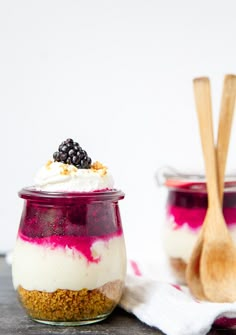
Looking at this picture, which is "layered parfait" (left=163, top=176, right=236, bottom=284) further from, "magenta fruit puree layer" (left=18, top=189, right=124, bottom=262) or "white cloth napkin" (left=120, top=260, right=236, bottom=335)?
"magenta fruit puree layer" (left=18, top=189, right=124, bottom=262)

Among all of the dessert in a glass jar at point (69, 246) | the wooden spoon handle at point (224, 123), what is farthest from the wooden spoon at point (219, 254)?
the dessert in a glass jar at point (69, 246)

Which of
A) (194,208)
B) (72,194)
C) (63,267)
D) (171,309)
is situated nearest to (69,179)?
(72,194)

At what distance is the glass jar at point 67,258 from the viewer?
90 centimetres

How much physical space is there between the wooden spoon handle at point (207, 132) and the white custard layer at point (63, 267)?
27cm

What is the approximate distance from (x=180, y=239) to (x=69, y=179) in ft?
1.19

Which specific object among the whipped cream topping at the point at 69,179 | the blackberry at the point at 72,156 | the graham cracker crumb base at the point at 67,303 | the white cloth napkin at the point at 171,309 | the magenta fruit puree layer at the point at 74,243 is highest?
the blackberry at the point at 72,156

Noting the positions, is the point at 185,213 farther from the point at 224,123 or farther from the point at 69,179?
the point at 69,179

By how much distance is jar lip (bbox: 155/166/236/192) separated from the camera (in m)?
1.18

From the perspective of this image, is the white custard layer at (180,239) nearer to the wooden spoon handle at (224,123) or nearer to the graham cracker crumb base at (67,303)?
the wooden spoon handle at (224,123)

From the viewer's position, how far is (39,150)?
1.61 m

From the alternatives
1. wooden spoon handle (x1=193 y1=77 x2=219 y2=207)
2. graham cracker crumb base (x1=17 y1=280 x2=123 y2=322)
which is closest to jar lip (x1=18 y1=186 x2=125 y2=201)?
graham cracker crumb base (x1=17 y1=280 x2=123 y2=322)

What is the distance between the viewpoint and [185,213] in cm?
119

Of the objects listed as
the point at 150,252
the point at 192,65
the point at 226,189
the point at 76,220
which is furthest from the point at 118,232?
the point at 192,65

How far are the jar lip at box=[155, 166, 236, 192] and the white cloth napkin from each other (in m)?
0.21
